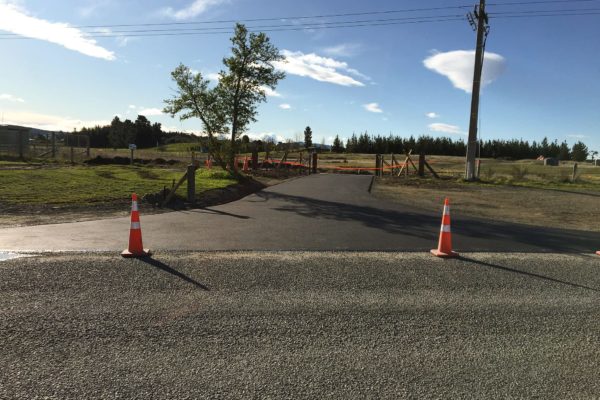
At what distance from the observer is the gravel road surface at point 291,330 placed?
3.14 m

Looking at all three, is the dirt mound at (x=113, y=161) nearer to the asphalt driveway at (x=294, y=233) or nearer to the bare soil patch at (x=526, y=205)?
the asphalt driveway at (x=294, y=233)

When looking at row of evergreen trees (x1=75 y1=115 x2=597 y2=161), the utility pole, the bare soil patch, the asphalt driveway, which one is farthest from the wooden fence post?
row of evergreen trees (x1=75 y1=115 x2=597 y2=161)

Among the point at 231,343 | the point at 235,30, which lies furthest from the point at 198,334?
the point at 235,30

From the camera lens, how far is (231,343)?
3.74 metres

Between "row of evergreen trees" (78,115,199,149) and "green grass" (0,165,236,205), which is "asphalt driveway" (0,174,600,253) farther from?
"row of evergreen trees" (78,115,199,149)

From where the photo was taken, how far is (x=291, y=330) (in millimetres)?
4031

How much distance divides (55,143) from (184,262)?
31482 millimetres

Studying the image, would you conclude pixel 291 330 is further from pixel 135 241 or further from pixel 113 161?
pixel 113 161

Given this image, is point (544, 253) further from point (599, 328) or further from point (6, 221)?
point (6, 221)

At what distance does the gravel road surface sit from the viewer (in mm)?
3141

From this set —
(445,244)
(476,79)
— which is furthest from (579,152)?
(445,244)

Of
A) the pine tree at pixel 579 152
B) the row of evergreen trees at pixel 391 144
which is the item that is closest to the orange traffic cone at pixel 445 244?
the row of evergreen trees at pixel 391 144

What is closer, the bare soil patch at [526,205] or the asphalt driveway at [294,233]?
the asphalt driveway at [294,233]

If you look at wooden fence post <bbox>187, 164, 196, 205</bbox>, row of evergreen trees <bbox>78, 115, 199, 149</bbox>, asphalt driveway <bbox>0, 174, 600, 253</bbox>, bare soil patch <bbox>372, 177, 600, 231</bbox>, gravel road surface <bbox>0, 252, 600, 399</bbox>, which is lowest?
gravel road surface <bbox>0, 252, 600, 399</bbox>
